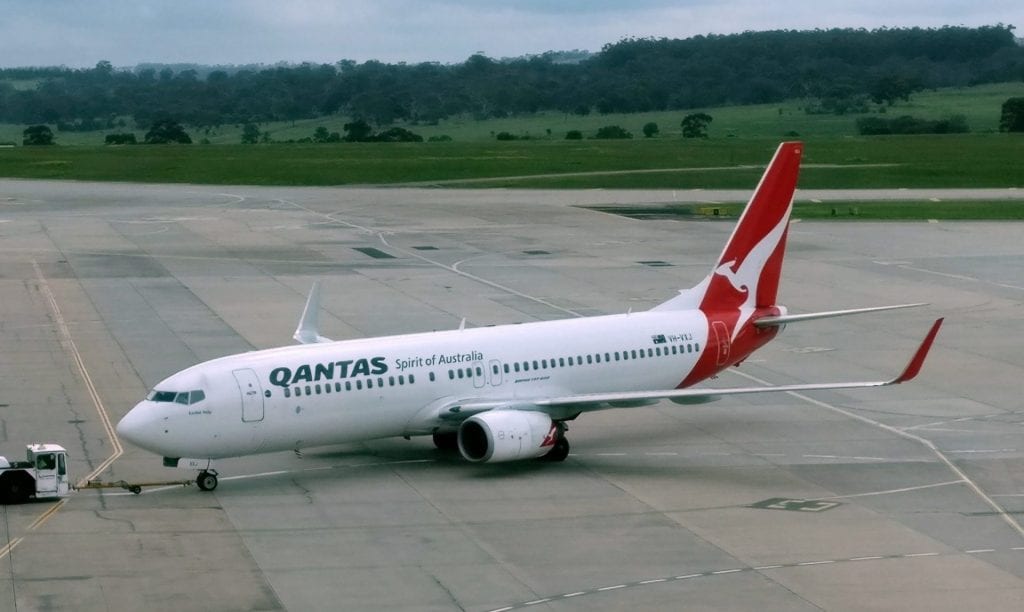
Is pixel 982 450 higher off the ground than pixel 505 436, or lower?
lower

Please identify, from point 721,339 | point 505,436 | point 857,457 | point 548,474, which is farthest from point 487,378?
point 857,457

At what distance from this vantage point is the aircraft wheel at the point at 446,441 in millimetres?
42344

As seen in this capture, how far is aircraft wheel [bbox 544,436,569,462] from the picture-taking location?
137 feet

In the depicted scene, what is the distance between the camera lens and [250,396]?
3834 centimetres

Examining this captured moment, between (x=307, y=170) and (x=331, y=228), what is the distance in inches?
1909

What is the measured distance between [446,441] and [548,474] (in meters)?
3.38

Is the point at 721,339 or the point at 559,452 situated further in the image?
the point at 721,339

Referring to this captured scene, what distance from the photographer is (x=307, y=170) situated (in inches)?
5955

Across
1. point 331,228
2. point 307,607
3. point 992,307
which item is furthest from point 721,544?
point 331,228

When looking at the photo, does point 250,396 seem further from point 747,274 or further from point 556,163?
point 556,163

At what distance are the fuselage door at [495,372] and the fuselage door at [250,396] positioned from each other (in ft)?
20.9

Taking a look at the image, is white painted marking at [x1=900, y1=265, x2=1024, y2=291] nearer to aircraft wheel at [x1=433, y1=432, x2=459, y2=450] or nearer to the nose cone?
aircraft wheel at [x1=433, y1=432, x2=459, y2=450]

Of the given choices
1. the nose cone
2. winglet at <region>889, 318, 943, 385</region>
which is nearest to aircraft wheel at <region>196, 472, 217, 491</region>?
the nose cone

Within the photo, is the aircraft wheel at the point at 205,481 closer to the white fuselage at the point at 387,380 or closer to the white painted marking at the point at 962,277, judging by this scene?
the white fuselage at the point at 387,380
